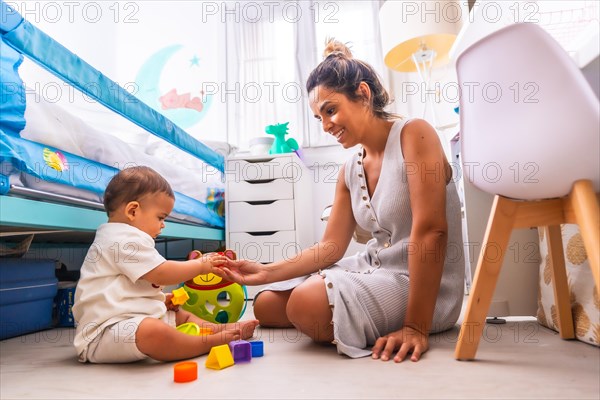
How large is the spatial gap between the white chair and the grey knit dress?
186mm

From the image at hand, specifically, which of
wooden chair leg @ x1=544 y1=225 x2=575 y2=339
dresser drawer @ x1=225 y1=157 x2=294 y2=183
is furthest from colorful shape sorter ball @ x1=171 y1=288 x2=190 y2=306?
dresser drawer @ x1=225 y1=157 x2=294 y2=183

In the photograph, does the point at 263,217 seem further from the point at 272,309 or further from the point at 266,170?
the point at 272,309

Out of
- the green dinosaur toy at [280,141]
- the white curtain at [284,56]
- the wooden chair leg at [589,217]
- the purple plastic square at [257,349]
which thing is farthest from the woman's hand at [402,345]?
the white curtain at [284,56]

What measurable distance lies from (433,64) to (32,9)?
2051 mm

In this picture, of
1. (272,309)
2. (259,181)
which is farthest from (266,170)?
(272,309)

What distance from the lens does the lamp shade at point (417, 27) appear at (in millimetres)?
2041

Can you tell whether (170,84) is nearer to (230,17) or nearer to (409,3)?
(230,17)

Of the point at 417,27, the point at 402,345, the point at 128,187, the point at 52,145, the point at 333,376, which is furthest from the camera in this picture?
the point at 417,27

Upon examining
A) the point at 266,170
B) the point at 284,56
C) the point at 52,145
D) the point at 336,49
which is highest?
the point at 284,56

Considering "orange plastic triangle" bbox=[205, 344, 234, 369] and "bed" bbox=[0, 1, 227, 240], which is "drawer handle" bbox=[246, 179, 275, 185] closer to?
"bed" bbox=[0, 1, 227, 240]

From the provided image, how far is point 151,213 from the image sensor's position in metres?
1.04

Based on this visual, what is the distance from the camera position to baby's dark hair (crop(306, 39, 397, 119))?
1.11m

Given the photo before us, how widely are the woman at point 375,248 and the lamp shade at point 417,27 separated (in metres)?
0.98

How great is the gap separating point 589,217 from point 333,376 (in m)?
0.47
